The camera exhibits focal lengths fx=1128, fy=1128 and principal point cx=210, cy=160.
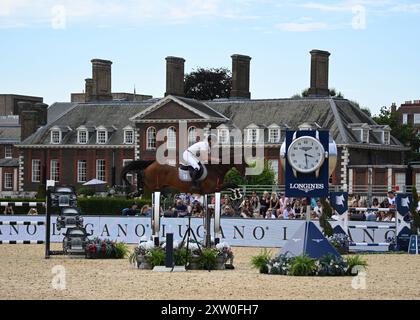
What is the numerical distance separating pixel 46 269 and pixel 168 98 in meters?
54.6

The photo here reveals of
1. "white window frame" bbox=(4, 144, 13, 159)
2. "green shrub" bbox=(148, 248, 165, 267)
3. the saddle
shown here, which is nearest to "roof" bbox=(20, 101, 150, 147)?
"white window frame" bbox=(4, 144, 13, 159)

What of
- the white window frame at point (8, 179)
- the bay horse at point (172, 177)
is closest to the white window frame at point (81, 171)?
the white window frame at point (8, 179)

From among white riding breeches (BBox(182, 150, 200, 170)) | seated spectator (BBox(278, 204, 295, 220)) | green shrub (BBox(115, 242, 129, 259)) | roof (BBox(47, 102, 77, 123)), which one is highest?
roof (BBox(47, 102, 77, 123))

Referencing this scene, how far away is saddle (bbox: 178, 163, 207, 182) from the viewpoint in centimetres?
2859

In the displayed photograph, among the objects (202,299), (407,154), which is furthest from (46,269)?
(407,154)

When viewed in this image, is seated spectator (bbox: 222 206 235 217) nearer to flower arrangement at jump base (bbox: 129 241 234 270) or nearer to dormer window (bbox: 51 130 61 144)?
flower arrangement at jump base (bbox: 129 241 234 270)

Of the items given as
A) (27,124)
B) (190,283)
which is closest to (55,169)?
(27,124)

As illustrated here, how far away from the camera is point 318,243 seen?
22547 mm

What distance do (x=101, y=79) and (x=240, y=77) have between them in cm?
1209

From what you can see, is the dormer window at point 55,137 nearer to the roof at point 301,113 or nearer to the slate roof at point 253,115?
the slate roof at point 253,115

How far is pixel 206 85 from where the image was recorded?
100188 millimetres

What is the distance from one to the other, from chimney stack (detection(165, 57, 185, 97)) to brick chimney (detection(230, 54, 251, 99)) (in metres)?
3.76

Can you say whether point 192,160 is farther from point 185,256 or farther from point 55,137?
point 55,137
